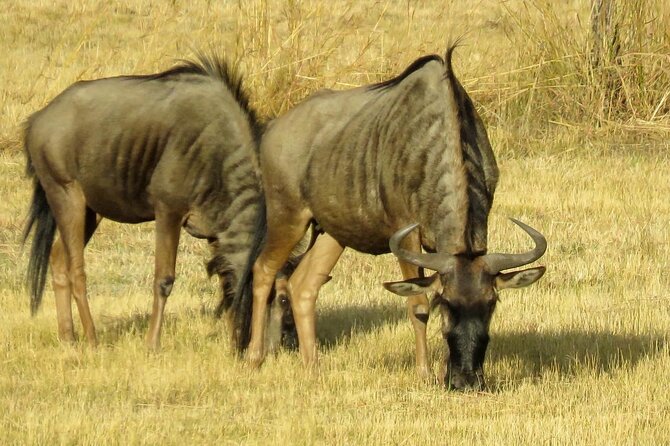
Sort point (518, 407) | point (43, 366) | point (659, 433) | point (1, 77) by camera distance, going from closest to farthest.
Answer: point (659, 433)
point (518, 407)
point (43, 366)
point (1, 77)

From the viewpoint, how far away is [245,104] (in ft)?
29.5

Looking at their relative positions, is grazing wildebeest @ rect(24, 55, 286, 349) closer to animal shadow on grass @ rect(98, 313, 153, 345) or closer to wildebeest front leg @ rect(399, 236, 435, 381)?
animal shadow on grass @ rect(98, 313, 153, 345)

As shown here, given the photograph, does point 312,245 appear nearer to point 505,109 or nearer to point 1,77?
point 505,109

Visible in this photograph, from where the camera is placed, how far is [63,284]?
9359 millimetres

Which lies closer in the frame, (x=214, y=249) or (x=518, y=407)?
(x=518, y=407)

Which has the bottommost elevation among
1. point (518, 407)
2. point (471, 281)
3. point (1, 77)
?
point (1, 77)

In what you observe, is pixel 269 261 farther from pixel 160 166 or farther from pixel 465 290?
pixel 465 290

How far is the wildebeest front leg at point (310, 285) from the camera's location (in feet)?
27.8

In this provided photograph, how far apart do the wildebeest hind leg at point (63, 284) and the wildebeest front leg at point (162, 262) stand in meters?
0.65

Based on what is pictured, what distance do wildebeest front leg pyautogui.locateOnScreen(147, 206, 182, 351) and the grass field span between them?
0.15 m

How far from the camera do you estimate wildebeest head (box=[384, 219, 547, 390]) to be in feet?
22.7

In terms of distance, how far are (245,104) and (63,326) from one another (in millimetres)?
1992

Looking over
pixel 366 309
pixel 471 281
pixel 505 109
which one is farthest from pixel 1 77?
pixel 471 281

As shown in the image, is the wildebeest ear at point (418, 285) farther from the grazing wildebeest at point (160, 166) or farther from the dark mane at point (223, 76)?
the dark mane at point (223, 76)
